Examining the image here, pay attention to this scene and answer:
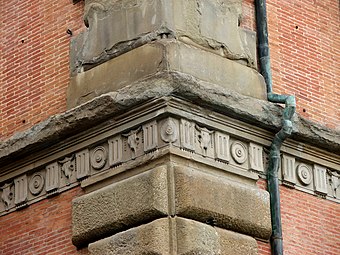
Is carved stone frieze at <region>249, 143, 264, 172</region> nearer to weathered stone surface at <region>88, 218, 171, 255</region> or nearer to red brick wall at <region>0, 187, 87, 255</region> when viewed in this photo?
weathered stone surface at <region>88, 218, 171, 255</region>

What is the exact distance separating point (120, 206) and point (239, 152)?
1478 mm

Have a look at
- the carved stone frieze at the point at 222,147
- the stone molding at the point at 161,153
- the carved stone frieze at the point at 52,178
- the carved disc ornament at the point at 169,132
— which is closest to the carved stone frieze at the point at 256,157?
the stone molding at the point at 161,153

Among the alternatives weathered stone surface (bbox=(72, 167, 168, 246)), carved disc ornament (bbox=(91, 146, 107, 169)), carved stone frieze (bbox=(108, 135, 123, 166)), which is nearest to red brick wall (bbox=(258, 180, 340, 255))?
weathered stone surface (bbox=(72, 167, 168, 246))

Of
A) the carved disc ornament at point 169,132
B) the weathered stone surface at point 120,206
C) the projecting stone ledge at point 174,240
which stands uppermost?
the carved disc ornament at point 169,132

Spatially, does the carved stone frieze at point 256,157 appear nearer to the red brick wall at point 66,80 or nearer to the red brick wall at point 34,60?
the red brick wall at point 66,80

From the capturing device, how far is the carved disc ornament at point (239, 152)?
13078mm

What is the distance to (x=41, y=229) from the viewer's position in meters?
13.7

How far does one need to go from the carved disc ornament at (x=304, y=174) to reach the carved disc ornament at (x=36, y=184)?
2966 mm

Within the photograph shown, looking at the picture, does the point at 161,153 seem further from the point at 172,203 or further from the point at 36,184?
the point at 36,184

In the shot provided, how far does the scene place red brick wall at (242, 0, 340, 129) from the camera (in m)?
14.2

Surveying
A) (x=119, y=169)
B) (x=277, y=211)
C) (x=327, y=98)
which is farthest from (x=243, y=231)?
(x=327, y=98)

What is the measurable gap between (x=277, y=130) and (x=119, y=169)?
1.89 metres

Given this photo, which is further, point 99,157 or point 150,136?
point 99,157

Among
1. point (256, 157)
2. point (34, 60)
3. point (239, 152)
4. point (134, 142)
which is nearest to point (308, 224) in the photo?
point (256, 157)
